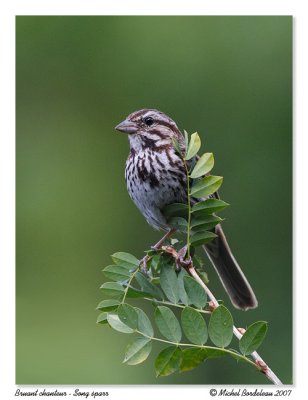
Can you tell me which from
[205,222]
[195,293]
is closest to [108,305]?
[195,293]

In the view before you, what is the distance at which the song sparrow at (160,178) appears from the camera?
278 centimetres

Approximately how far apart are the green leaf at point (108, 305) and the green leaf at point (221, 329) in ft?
1.02

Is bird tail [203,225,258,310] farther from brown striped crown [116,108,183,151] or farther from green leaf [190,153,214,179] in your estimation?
green leaf [190,153,214,179]

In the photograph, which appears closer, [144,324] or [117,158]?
[144,324]

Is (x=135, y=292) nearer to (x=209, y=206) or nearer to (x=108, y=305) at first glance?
(x=108, y=305)

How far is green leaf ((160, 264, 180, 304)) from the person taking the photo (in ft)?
7.18

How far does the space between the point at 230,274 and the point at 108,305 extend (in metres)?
1.04

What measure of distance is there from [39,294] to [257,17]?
1563 millimetres

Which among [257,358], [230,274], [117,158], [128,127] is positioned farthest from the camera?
[117,158]

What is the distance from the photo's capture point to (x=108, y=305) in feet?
7.17

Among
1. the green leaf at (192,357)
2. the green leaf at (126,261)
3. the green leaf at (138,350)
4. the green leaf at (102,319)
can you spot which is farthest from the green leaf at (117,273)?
the green leaf at (192,357)

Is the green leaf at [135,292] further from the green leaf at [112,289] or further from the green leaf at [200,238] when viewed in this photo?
the green leaf at [200,238]

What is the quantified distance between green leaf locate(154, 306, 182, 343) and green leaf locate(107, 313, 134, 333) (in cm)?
9

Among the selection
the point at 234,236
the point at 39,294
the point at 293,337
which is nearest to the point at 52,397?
the point at 39,294
